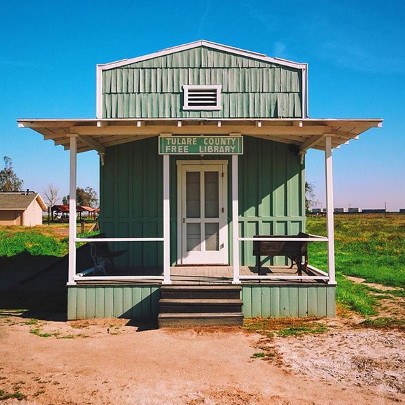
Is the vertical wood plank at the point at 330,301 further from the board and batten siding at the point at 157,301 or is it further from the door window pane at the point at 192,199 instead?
the door window pane at the point at 192,199

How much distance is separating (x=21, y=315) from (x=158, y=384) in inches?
189

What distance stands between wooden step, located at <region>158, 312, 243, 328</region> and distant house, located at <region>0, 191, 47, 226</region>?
138 ft

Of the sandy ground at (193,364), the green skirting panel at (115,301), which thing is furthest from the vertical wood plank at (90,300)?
the sandy ground at (193,364)

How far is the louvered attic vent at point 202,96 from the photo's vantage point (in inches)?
419

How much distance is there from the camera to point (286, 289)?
26.9 feet

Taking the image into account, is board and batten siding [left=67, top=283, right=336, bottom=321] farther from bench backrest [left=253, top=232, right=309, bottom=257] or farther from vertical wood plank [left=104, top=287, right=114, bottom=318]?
bench backrest [left=253, top=232, right=309, bottom=257]

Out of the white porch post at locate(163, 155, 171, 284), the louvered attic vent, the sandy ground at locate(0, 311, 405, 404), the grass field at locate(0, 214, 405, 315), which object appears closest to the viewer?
the sandy ground at locate(0, 311, 405, 404)

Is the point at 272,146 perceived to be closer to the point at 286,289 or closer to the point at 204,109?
the point at 204,109

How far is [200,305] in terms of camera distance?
25.4ft

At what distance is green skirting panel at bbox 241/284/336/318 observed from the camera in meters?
8.18

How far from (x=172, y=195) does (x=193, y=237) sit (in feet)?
3.66

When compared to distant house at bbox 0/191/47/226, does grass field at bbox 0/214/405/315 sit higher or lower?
lower

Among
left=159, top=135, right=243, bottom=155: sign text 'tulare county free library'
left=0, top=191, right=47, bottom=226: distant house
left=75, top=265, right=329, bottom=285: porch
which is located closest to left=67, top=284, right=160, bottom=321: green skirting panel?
left=75, top=265, right=329, bottom=285: porch

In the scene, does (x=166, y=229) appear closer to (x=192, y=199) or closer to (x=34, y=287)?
(x=192, y=199)
